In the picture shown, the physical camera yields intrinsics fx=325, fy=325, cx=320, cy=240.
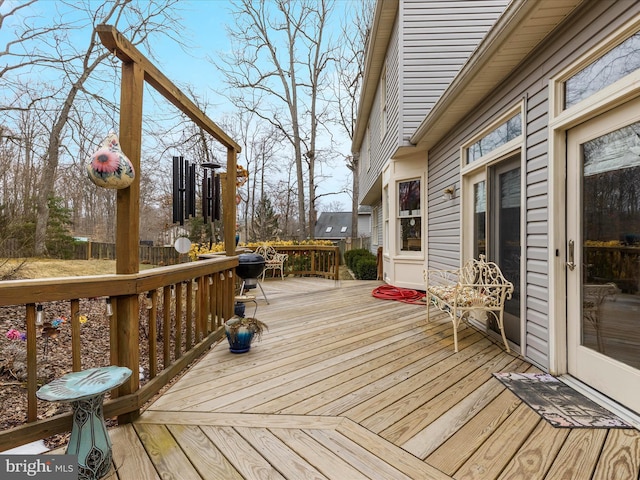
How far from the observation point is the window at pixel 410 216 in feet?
19.2

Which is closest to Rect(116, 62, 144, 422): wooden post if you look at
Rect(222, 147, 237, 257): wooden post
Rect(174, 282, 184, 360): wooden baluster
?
Rect(174, 282, 184, 360): wooden baluster

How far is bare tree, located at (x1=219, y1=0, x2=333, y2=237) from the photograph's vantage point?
13.0 meters

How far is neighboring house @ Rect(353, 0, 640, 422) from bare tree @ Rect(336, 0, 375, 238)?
10.8m

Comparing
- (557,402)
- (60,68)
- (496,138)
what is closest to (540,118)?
(496,138)

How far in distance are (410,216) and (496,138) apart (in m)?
2.59

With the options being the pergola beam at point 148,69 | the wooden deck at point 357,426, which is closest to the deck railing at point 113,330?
the wooden deck at point 357,426

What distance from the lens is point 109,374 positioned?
1570 millimetres

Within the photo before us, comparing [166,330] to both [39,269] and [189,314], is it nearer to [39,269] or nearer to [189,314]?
[189,314]

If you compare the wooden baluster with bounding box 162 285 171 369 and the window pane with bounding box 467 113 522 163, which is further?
the window pane with bounding box 467 113 522 163

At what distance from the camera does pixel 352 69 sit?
46.0ft

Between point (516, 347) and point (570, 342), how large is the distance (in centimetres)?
72

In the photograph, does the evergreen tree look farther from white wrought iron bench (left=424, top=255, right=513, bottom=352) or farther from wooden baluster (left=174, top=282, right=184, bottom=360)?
wooden baluster (left=174, top=282, right=184, bottom=360)

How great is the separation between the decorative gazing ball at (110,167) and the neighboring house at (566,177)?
2.72 metres

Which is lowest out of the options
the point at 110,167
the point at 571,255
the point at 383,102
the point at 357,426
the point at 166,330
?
the point at 357,426
